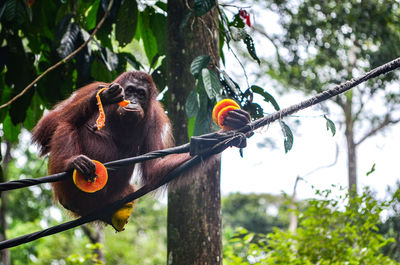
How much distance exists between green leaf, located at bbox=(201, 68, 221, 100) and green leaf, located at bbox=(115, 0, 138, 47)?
39.9 inches

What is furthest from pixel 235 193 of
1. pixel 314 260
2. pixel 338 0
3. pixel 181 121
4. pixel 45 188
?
pixel 181 121

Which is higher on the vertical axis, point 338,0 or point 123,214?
point 338,0

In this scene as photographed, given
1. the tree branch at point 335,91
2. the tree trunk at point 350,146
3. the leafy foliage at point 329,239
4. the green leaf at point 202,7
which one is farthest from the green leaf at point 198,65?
the tree trunk at point 350,146

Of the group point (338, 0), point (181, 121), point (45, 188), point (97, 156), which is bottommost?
point (97, 156)

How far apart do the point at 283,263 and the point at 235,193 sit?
15764 mm

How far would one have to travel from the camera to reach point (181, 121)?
3.28m

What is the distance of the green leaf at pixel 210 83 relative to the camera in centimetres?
270

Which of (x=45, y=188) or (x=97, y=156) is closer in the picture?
(x=97, y=156)

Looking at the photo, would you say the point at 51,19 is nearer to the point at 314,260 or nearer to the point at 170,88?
the point at 170,88

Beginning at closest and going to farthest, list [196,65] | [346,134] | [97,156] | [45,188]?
[196,65], [97,156], [45,188], [346,134]

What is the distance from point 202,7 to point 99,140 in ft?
3.79

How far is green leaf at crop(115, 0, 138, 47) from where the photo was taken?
354 centimetres

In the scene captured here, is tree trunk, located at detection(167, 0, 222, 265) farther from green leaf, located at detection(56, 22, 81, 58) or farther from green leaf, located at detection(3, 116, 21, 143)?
green leaf, located at detection(3, 116, 21, 143)

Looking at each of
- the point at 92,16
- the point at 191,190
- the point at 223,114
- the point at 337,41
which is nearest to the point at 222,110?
the point at 223,114
